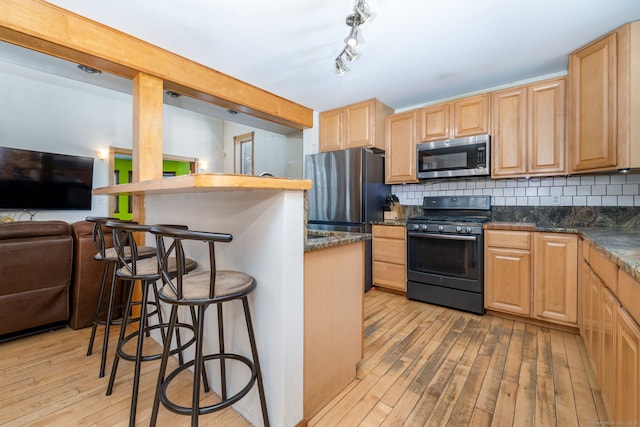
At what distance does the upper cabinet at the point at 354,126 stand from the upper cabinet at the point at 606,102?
1806 mm

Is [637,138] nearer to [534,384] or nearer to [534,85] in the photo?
[534,85]

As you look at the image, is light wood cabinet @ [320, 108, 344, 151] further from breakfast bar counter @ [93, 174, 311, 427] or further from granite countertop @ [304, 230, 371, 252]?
breakfast bar counter @ [93, 174, 311, 427]

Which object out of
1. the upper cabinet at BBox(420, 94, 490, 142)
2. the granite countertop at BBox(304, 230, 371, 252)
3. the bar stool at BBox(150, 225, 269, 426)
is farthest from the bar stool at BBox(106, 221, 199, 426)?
the upper cabinet at BBox(420, 94, 490, 142)

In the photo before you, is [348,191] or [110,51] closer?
[110,51]

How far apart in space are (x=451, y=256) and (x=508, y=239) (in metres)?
0.51

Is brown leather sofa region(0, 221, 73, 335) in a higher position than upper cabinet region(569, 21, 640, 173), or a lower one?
lower

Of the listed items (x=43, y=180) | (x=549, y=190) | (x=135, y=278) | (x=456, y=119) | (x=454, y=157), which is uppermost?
(x=456, y=119)

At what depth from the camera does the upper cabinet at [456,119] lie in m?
2.92

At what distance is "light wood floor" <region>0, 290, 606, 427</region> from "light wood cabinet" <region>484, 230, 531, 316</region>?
0.26 metres

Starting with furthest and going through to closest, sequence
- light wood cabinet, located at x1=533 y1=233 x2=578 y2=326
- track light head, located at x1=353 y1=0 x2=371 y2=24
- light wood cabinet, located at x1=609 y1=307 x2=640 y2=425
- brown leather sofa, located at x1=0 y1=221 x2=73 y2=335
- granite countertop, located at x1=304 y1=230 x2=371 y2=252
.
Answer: light wood cabinet, located at x1=533 y1=233 x2=578 y2=326 → brown leather sofa, located at x1=0 y1=221 x2=73 y2=335 → track light head, located at x1=353 y1=0 x2=371 y2=24 → granite countertop, located at x1=304 y1=230 x2=371 y2=252 → light wood cabinet, located at x1=609 y1=307 x2=640 y2=425

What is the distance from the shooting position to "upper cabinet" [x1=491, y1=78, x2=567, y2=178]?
252 cm

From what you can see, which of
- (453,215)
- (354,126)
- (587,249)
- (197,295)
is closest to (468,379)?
(587,249)

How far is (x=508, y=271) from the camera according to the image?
8.32 ft

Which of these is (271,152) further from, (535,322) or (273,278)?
(535,322)
